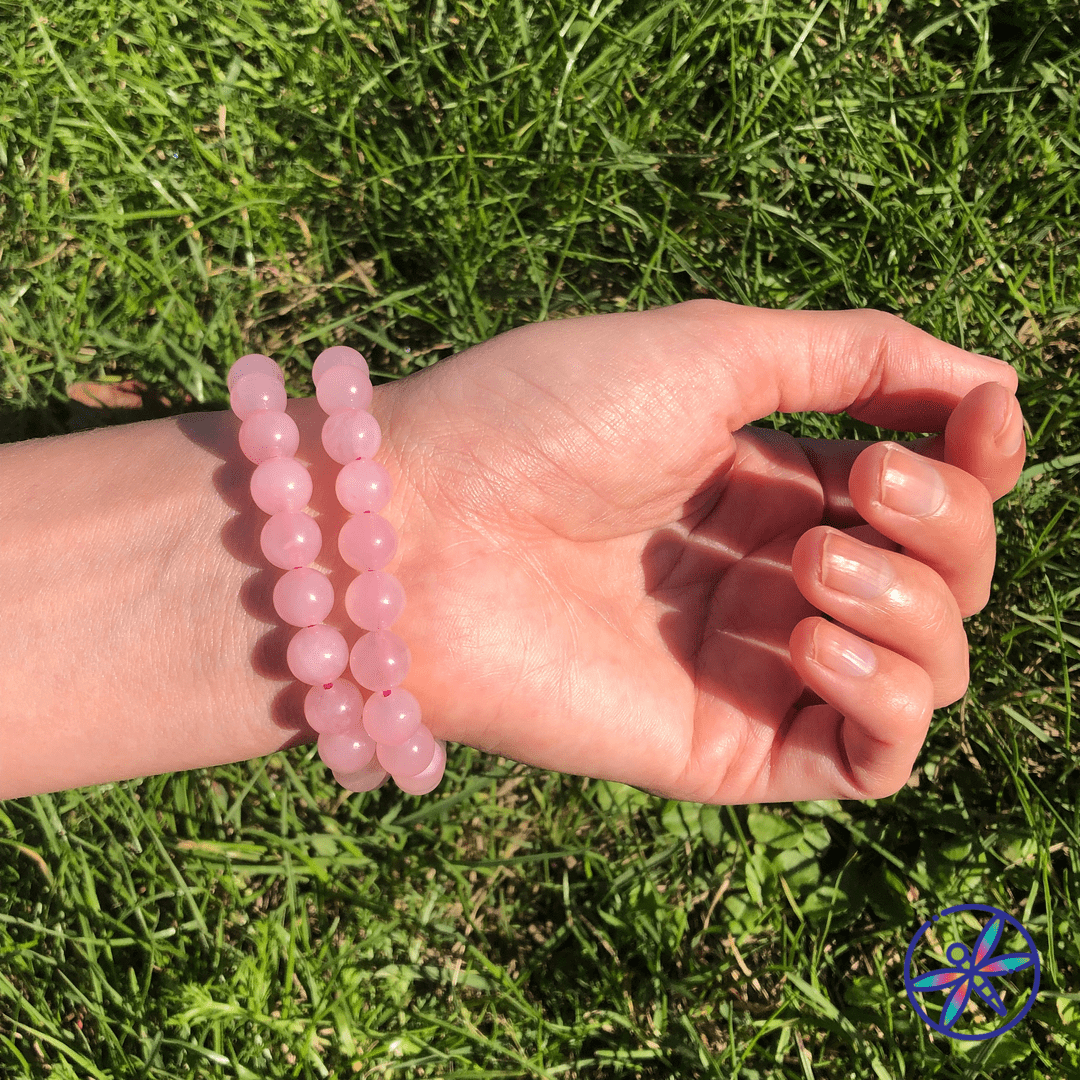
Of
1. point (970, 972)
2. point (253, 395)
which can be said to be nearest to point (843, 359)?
point (253, 395)

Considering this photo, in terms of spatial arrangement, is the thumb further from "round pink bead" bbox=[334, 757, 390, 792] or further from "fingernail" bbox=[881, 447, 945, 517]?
"round pink bead" bbox=[334, 757, 390, 792]

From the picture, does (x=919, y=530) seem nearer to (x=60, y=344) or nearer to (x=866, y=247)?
(x=866, y=247)

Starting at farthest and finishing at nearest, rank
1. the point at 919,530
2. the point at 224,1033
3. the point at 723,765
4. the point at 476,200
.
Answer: the point at 476,200
the point at 224,1033
the point at 723,765
the point at 919,530

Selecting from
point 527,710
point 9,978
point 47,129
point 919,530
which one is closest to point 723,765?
point 527,710

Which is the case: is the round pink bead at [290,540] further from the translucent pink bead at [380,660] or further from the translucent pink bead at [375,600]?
the translucent pink bead at [380,660]

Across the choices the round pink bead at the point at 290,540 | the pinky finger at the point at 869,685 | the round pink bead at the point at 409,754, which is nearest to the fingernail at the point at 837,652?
the pinky finger at the point at 869,685

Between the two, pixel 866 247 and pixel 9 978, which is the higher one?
pixel 866 247

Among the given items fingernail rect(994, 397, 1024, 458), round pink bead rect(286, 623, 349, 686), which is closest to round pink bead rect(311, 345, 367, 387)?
round pink bead rect(286, 623, 349, 686)
